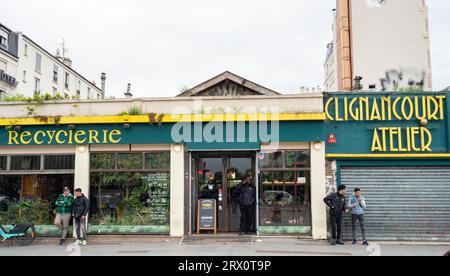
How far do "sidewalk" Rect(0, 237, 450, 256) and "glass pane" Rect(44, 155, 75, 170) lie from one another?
7.95 feet

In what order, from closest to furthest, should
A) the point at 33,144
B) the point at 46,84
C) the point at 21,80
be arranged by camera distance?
the point at 33,144, the point at 21,80, the point at 46,84

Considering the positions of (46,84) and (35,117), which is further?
(46,84)

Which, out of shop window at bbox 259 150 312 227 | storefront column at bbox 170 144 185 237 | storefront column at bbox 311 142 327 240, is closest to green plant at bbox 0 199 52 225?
storefront column at bbox 170 144 185 237

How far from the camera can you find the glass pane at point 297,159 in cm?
1235

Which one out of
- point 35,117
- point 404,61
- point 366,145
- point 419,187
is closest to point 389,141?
point 366,145

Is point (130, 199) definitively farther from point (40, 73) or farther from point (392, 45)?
point (40, 73)

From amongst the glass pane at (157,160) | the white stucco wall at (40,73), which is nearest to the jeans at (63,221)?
the glass pane at (157,160)

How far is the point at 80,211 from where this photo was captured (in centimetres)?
1177

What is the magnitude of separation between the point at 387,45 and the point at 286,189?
18286mm

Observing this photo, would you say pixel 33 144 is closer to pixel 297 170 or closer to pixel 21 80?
pixel 297 170

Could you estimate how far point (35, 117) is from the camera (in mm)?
12969

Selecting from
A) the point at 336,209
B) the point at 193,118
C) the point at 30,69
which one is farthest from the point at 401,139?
the point at 30,69

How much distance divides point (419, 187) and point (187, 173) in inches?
288

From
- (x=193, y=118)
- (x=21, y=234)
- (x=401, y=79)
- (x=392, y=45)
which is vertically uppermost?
(x=392, y=45)
